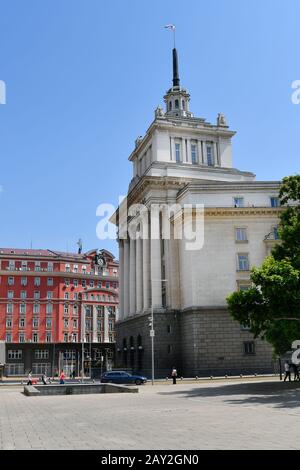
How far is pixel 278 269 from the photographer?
3228cm

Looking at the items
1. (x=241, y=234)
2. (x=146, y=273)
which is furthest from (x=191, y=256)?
(x=146, y=273)

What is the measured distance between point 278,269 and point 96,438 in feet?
69.5

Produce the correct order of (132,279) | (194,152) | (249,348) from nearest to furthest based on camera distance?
1. (249,348)
2. (132,279)
3. (194,152)

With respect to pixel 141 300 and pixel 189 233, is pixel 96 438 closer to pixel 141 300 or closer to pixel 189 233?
pixel 189 233

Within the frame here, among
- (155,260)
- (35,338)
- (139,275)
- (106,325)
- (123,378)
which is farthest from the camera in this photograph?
(106,325)

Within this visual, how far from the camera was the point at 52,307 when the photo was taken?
102625mm

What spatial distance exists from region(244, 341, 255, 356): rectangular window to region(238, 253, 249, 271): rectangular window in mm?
8681

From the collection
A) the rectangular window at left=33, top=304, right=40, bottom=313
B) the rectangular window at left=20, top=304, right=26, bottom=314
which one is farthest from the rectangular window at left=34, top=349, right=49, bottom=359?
the rectangular window at left=20, top=304, right=26, bottom=314

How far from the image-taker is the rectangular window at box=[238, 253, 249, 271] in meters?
59.0

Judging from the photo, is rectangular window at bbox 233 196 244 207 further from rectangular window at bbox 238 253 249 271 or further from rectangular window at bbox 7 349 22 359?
rectangular window at bbox 7 349 22 359

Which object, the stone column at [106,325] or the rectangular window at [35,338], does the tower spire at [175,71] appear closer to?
the stone column at [106,325]

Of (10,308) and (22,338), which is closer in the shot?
(22,338)

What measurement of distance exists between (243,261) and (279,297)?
27667 mm

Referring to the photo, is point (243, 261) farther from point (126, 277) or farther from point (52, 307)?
point (52, 307)
